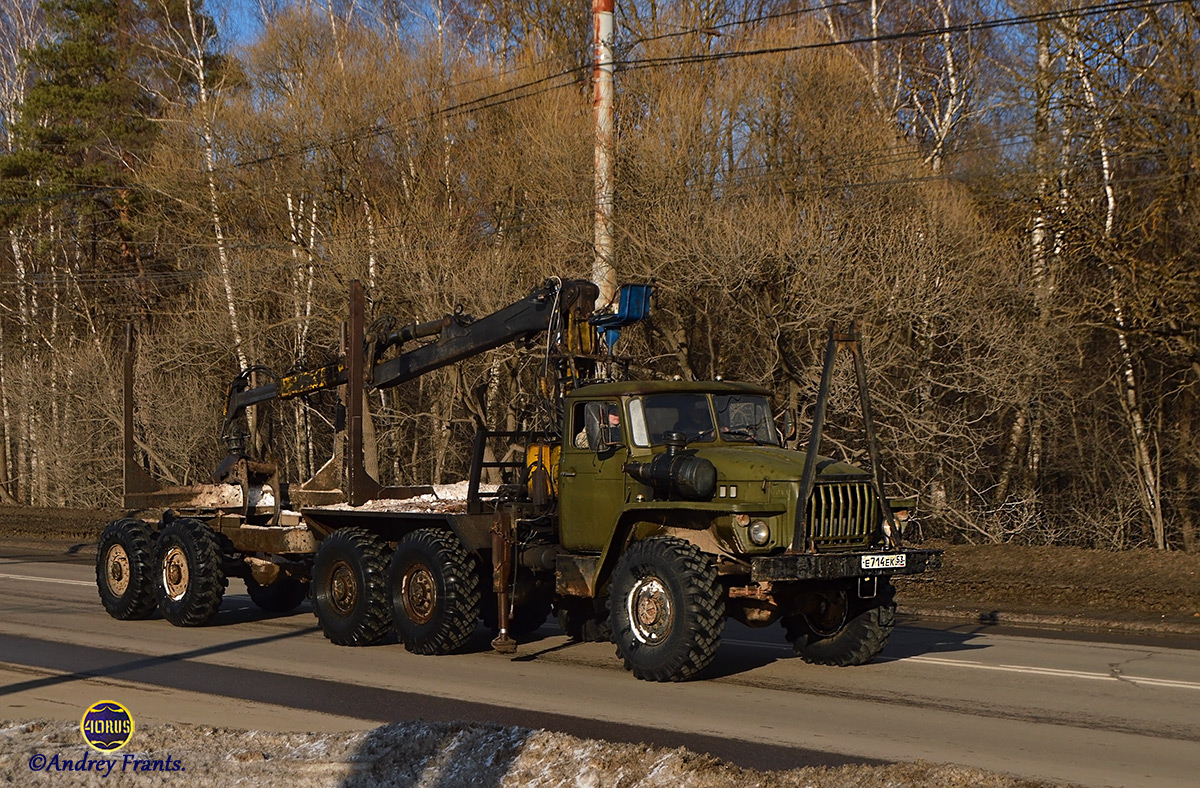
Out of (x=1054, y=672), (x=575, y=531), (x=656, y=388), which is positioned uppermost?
(x=656, y=388)

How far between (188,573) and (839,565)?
318 inches

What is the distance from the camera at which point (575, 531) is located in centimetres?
1233

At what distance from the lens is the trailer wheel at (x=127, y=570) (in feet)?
51.9

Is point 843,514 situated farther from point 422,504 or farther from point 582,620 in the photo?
point 422,504

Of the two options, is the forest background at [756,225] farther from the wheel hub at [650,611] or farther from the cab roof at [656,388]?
the wheel hub at [650,611]

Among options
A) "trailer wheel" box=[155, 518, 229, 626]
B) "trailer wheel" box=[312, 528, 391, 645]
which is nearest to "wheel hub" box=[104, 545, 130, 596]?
"trailer wheel" box=[155, 518, 229, 626]

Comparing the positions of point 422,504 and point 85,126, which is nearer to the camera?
point 422,504

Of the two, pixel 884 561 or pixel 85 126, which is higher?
pixel 85 126

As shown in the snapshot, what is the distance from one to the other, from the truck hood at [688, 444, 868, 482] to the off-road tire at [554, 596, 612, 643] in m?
2.34

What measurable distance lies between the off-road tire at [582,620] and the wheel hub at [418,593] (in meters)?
1.27

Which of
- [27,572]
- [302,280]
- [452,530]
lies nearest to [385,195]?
[302,280]

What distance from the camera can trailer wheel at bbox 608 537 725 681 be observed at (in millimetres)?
10609

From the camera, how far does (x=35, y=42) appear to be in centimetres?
4609

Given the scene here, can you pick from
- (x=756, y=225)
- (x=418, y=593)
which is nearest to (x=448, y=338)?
(x=418, y=593)
